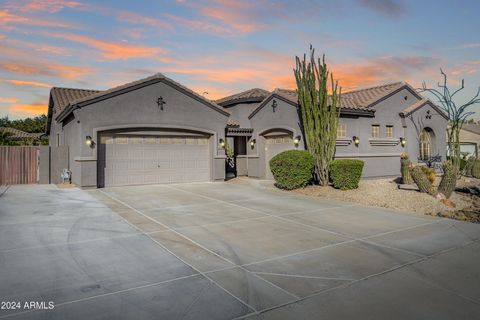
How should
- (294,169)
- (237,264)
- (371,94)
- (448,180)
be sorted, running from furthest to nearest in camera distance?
(371,94) → (294,169) → (448,180) → (237,264)

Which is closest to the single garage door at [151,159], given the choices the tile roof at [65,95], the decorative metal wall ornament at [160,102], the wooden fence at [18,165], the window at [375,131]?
the decorative metal wall ornament at [160,102]

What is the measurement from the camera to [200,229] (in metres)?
8.01

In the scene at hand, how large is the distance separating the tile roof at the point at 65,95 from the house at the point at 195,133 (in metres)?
0.11

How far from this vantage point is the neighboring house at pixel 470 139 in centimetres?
4072

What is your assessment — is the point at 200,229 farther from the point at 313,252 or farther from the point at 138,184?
the point at 138,184

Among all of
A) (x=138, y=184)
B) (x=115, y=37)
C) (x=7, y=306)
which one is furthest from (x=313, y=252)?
(x=115, y=37)

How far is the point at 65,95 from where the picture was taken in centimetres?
2111

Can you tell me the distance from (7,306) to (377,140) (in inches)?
777

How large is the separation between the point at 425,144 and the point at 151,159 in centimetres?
1830

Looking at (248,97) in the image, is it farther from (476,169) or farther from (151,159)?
(476,169)

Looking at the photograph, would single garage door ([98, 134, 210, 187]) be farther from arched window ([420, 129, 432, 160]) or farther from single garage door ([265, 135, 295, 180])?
arched window ([420, 129, 432, 160])

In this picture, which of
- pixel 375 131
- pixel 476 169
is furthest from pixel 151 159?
pixel 476 169

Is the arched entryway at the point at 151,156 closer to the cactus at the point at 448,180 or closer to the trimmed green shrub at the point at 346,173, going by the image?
the trimmed green shrub at the point at 346,173

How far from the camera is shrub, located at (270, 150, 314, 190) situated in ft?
49.3
